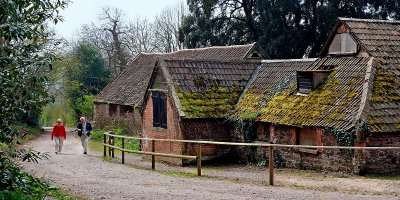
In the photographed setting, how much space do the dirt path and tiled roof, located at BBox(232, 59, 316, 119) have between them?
2.91m

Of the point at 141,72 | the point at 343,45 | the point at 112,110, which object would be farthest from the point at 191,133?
the point at 112,110

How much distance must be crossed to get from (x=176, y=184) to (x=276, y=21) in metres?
27.8

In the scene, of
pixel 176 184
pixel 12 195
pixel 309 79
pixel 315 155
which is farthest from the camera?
pixel 309 79

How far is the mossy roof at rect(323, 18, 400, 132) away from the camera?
55.0ft

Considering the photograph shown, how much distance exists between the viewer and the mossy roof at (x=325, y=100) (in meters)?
17.5

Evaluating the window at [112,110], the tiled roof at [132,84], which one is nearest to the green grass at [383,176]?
the tiled roof at [132,84]

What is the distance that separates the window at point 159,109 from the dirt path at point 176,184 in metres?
3.16

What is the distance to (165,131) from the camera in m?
22.1

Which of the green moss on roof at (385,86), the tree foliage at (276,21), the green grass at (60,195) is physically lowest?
the green grass at (60,195)

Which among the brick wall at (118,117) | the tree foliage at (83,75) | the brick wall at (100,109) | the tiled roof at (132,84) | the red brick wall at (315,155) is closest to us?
the red brick wall at (315,155)

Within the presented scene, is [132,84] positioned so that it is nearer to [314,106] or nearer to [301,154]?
[314,106]

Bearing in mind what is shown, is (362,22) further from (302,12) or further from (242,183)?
(302,12)

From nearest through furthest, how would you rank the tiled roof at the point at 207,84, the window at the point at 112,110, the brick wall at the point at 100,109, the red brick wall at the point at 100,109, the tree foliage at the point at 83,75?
the tiled roof at the point at 207,84, the window at the point at 112,110, the brick wall at the point at 100,109, the red brick wall at the point at 100,109, the tree foliage at the point at 83,75

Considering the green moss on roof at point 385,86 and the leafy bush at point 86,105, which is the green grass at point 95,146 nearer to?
the leafy bush at point 86,105
